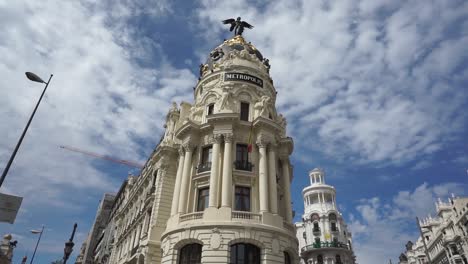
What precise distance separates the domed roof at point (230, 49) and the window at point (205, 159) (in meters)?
12.5

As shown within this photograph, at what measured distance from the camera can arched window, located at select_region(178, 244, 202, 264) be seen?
25917mm

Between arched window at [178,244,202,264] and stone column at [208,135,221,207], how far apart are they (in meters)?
3.69

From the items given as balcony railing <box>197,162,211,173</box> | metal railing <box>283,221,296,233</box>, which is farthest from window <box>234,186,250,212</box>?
metal railing <box>283,221,296,233</box>

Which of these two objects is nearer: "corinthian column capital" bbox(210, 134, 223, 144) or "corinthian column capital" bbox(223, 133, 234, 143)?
"corinthian column capital" bbox(223, 133, 234, 143)

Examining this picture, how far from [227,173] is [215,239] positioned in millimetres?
6027

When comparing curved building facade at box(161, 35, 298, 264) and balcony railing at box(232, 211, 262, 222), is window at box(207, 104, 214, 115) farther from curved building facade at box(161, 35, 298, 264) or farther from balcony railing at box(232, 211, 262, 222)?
balcony railing at box(232, 211, 262, 222)

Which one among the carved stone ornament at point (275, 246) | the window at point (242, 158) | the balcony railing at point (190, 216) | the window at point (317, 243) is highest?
the window at point (317, 243)

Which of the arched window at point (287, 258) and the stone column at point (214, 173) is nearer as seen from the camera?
the stone column at point (214, 173)

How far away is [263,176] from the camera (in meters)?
29.2

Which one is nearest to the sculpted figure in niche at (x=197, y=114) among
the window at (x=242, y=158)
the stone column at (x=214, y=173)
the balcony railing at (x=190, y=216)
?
the stone column at (x=214, y=173)

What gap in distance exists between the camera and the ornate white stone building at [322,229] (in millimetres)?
71062

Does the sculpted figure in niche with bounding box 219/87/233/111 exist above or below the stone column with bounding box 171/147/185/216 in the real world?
above

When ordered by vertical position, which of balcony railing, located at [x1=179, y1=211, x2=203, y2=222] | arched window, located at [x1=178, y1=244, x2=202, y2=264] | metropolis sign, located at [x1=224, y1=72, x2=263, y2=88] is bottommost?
arched window, located at [x1=178, y1=244, x2=202, y2=264]

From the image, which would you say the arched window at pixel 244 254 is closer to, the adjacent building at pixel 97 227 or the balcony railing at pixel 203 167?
the balcony railing at pixel 203 167
